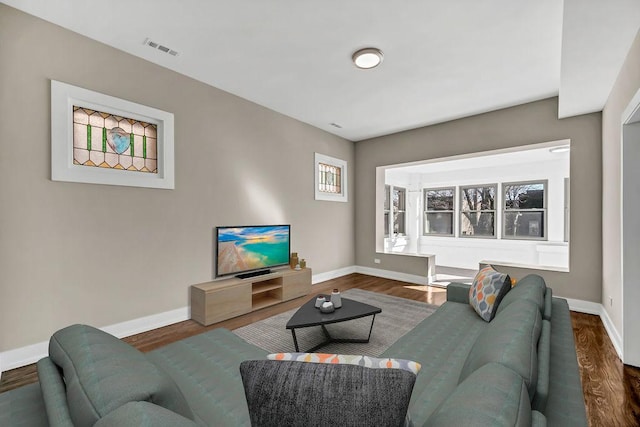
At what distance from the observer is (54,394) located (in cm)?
92


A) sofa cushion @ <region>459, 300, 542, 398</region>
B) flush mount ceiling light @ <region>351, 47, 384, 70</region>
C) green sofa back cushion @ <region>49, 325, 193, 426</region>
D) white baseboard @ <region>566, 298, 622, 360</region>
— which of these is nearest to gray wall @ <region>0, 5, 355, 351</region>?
flush mount ceiling light @ <region>351, 47, 384, 70</region>

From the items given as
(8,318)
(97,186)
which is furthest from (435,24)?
(8,318)

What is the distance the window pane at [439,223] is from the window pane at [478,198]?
48 centimetres

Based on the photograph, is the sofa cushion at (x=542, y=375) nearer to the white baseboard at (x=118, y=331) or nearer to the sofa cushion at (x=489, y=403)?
the sofa cushion at (x=489, y=403)

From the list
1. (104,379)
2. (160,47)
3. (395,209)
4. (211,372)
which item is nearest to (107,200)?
(160,47)

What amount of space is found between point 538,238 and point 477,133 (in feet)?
11.3

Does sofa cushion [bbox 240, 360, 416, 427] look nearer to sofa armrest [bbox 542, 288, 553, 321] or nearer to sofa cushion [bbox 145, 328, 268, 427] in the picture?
sofa cushion [bbox 145, 328, 268, 427]

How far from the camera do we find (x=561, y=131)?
386cm

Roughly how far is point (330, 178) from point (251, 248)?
7.65 ft

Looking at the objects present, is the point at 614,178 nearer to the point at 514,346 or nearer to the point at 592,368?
the point at 592,368

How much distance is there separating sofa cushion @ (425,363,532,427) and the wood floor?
5.39 feet

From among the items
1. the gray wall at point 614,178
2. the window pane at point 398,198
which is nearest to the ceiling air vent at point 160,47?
the gray wall at point 614,178

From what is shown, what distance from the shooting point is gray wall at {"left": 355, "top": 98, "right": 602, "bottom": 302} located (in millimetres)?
3652

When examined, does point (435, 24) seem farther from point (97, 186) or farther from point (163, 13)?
point (97, 186)
